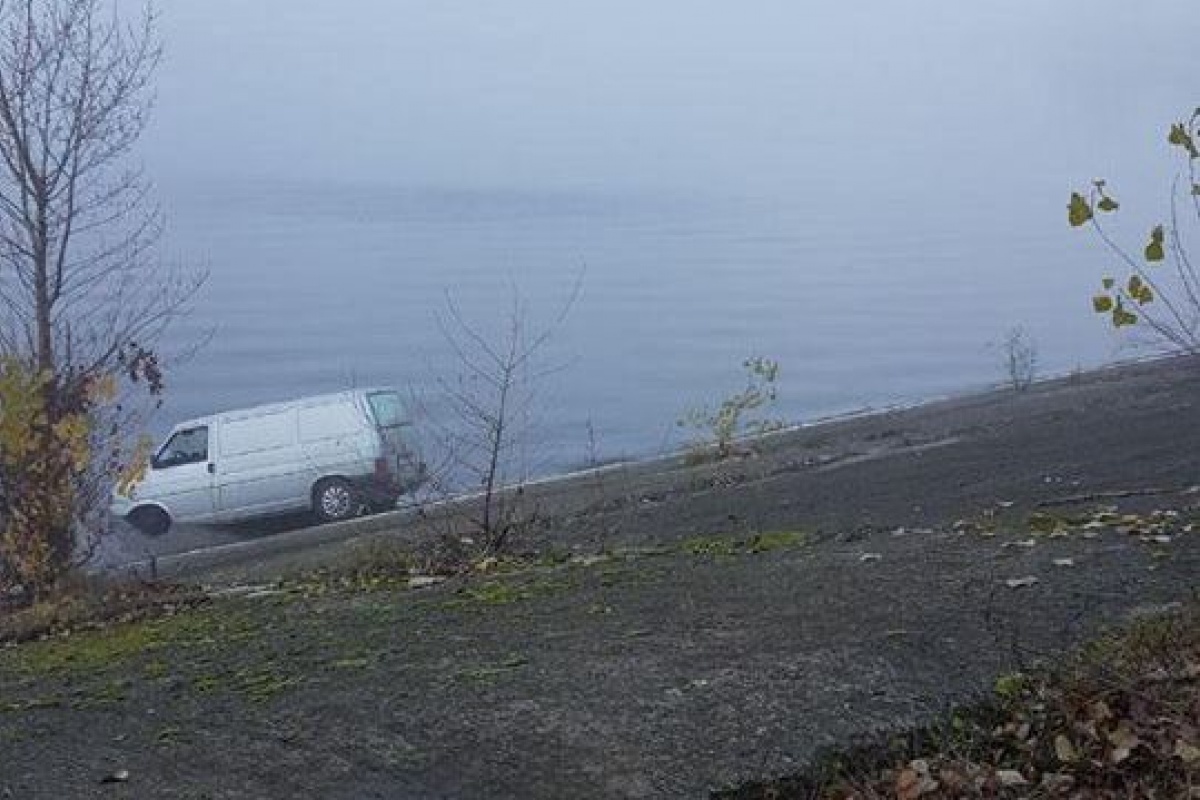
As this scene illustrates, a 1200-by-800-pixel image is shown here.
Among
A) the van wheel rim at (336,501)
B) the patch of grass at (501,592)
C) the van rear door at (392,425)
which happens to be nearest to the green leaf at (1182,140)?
the patch of grass at (501,592)

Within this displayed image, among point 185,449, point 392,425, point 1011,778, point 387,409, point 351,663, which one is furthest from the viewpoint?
point 185,449

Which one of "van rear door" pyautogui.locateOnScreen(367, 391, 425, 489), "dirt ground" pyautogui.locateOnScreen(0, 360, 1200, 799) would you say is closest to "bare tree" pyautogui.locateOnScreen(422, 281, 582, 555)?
"dirt ground" pyautogui.locateOnScreen(0, 360, 1200, 799)

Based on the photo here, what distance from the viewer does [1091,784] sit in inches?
163

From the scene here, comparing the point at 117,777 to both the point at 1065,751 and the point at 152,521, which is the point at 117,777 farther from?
the point at 152,521

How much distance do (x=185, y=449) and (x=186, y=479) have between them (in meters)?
0.56

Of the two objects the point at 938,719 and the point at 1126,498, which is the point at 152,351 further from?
the point at 938,719

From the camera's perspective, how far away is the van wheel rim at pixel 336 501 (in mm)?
22516

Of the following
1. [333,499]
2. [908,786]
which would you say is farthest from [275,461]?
[908,786]

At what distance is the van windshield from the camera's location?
22.6 metres

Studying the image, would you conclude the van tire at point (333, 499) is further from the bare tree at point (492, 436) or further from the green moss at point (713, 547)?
the green moss at point (713, 547)

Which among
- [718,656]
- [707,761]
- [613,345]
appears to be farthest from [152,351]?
[613,345]

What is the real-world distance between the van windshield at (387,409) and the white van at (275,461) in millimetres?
14

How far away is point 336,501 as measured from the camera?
22.7 m

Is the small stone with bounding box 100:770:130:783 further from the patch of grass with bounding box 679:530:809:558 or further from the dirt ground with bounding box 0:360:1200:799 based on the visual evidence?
the patch of grass with bounding box 679:530:809:558
